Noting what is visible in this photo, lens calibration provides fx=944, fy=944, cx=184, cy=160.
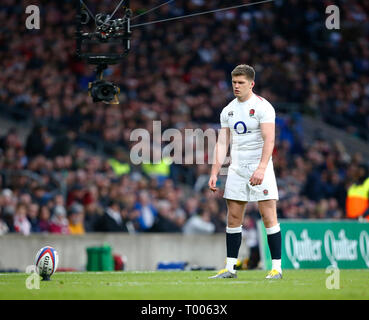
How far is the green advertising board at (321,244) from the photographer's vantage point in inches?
601

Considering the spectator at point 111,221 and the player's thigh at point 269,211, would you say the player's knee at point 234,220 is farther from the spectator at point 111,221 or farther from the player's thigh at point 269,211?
the spectator at point 111,221

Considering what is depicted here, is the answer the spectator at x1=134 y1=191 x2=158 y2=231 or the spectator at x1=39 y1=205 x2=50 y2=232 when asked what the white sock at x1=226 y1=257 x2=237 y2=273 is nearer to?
the spectator at x1=39 y1=205 x2=50 y2=232

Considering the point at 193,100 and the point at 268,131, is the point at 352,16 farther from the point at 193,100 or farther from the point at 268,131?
the point at 268,131

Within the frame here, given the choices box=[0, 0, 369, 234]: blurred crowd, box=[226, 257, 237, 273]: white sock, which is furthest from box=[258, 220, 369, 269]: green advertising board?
box=[226, 257, 237, 273]: white sock

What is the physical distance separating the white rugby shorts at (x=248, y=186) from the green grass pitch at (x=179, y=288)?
91 centimetres

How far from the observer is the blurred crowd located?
18828mm

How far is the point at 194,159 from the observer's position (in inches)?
874

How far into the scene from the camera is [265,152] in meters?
10.2

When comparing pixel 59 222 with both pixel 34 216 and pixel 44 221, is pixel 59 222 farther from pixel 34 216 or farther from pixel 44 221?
pixel 34 216

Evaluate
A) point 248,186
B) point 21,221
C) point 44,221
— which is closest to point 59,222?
point 44,221

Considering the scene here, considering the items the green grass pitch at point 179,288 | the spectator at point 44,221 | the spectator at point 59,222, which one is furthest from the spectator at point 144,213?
the green grass pitch at point 179,288
